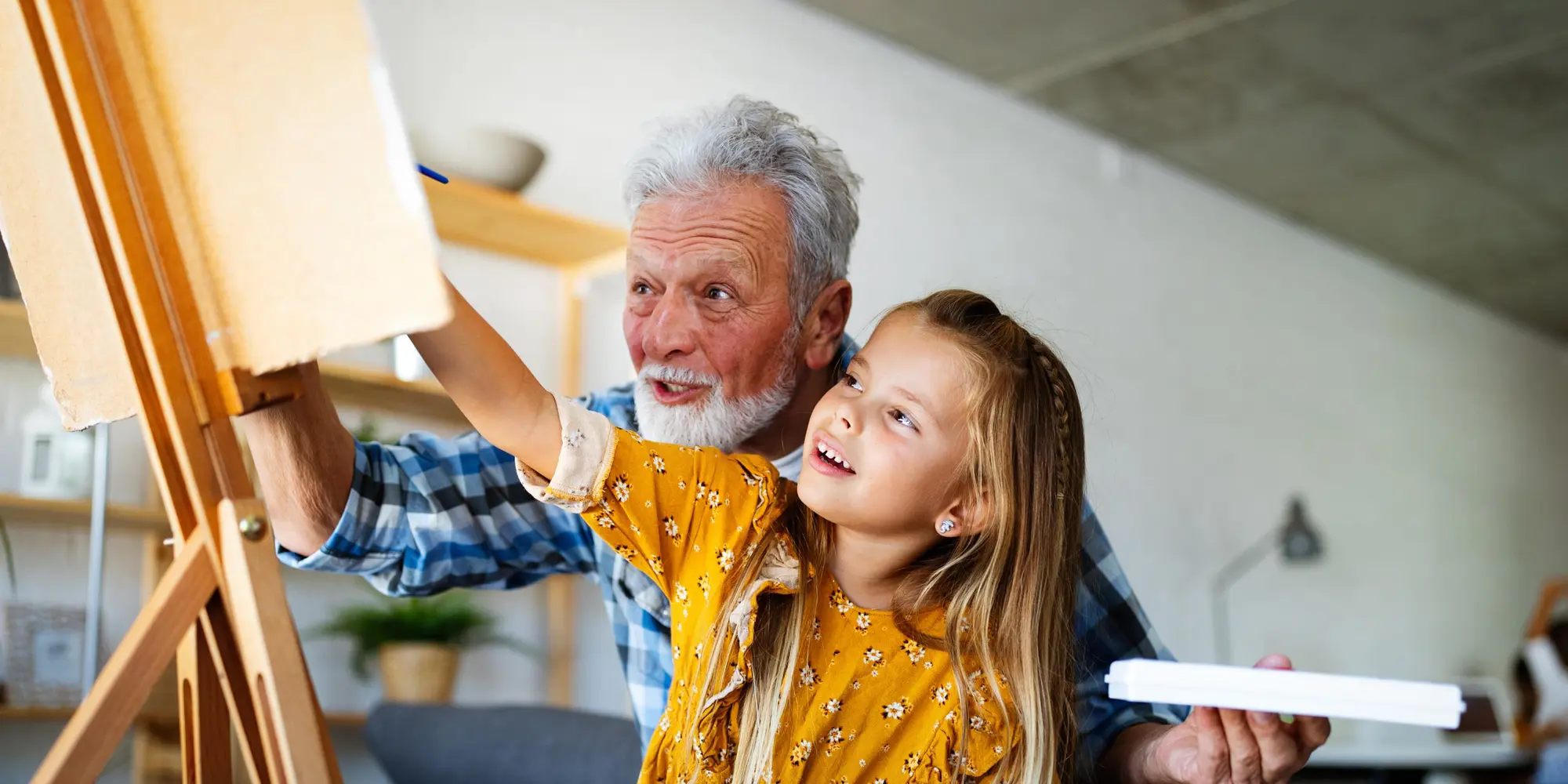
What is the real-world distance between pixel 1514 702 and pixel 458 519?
697cm

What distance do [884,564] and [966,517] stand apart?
9 centimetres

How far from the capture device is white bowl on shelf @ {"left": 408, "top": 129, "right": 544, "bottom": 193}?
2.84m

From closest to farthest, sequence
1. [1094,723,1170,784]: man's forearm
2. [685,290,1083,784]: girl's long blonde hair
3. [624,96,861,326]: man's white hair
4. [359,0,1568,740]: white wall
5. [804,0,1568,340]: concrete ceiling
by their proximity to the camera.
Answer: [685,290,1083,784]: girl's long blonde hair → [1094,723,1170,784]: man's forearm → [624,96,861,326]: man's white hair → [359,0,1568,740]: white wall → [804,0,1568,340]: concrete ceiling

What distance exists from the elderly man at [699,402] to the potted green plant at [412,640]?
1228mm

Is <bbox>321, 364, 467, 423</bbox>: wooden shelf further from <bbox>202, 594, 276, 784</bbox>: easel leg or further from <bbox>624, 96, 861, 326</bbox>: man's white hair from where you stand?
<bbox>202, 594, 276, 784</bbox>: easel leg

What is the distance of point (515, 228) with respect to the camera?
306 centimetres

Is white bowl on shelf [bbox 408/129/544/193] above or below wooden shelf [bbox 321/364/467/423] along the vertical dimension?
above

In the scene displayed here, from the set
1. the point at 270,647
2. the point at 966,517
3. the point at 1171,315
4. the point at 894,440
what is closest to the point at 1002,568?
the point at 966,517

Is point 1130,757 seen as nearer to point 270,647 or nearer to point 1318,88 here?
point 270,647

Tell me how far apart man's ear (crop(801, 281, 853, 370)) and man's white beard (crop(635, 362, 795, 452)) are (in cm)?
10

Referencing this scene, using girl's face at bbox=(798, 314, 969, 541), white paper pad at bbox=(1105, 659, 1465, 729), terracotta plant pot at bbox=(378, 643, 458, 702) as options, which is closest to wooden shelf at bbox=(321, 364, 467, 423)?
terracotta plant pot at bbox=(378, 643, 458, 702)

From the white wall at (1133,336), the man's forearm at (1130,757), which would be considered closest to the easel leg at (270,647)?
the man's forearm at (1130,757)

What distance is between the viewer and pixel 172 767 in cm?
244

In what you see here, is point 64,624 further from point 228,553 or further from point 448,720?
point 228,553
